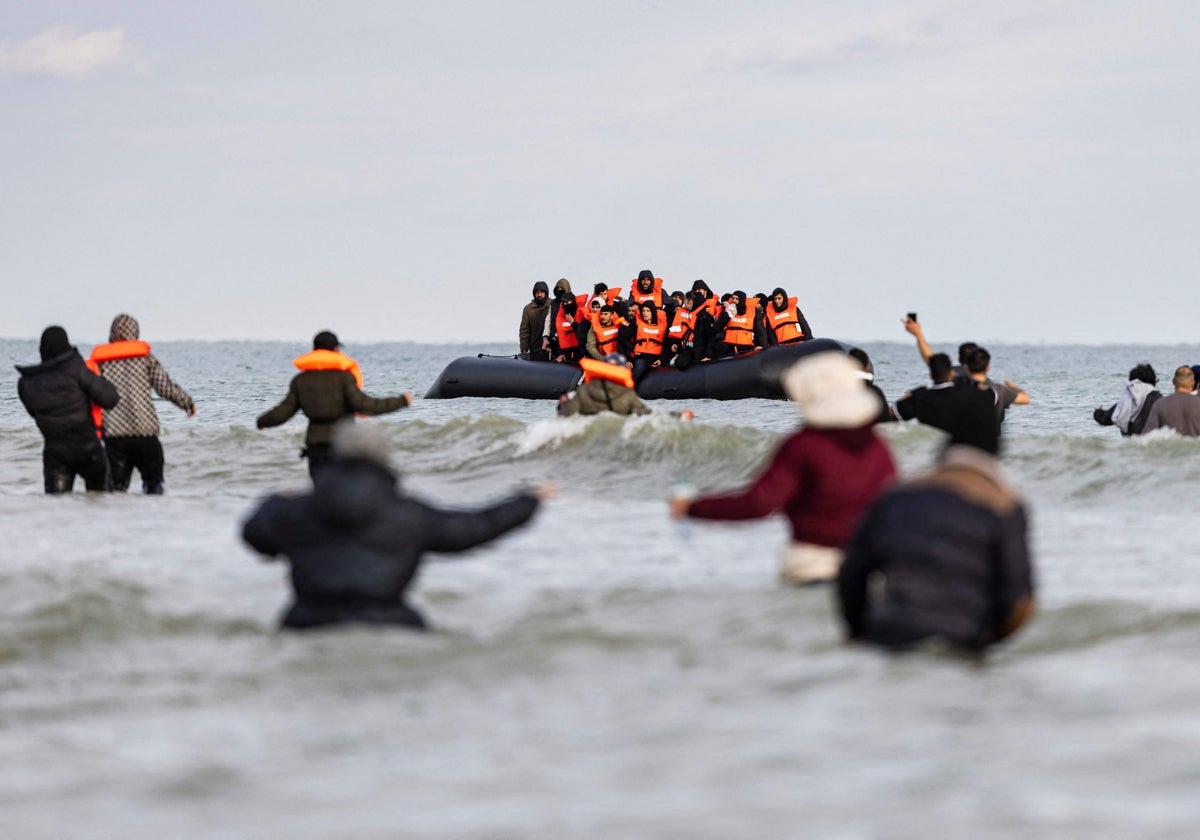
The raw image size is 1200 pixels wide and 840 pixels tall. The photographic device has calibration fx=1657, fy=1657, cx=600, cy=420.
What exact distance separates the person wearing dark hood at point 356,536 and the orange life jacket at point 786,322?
19475 mm

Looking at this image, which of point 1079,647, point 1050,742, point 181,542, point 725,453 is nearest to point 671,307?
point 725,453

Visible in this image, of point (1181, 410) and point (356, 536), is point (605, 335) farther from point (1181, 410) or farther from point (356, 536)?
point (356, 536)

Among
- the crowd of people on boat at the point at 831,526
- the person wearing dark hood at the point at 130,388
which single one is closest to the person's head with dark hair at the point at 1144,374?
the crowd of people on boat at the point at 831,526

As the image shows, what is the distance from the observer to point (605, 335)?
903 inches

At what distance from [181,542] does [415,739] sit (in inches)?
221

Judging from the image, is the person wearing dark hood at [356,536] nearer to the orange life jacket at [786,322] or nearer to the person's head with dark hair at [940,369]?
the person's head with dark hair at [940,369]

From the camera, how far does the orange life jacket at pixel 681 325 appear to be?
24.4m

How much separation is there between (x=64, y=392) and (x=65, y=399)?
51mm

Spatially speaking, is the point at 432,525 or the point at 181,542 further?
the point at 181,542

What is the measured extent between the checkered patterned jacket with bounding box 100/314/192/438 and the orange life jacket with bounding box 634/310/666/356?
12.4 m

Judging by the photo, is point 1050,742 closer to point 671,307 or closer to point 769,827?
point 769,827

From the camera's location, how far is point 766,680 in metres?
5.72

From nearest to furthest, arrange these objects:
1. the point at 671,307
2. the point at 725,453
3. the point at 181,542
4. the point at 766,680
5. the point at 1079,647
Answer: the point at 766,680 → the point at 1079,647 → the point at 181,542 → the point at 725,453 → the point at 671,307

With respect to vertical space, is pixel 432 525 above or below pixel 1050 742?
above
